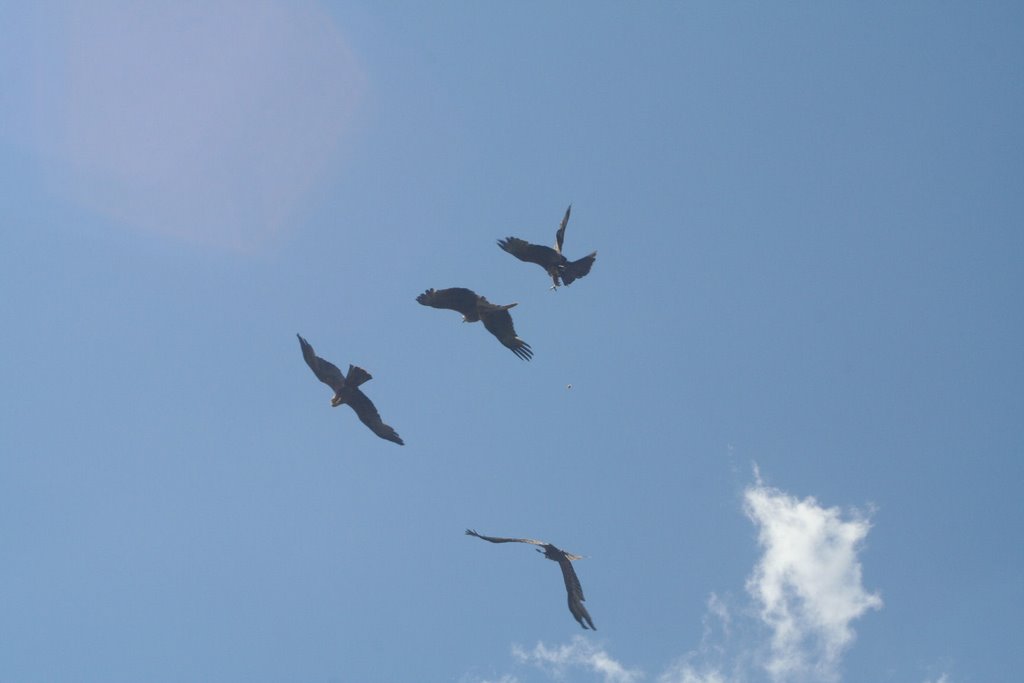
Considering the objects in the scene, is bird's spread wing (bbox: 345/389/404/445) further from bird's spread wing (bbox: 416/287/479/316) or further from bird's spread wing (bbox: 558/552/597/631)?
bird's spread wing (bbox: 558/552/597/631)

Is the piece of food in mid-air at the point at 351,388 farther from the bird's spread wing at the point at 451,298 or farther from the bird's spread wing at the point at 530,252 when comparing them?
the bird's spread wing at the point at 530,252

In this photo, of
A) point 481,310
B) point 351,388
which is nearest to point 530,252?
point 481,310

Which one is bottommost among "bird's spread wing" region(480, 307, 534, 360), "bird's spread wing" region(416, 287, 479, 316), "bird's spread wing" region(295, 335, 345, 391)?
"bird's spread wing" region(295, 335, 345, 391)

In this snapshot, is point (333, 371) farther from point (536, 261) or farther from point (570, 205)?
point (570, 205)

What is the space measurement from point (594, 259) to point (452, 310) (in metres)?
4.06

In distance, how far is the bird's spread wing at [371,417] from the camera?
19.2m

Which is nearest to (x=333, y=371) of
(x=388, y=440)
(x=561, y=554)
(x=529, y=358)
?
(x=388, y=440)

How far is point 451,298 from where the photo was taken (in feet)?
61.8

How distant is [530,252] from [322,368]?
5985 millimetres

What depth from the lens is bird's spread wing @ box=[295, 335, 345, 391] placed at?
1819 cm

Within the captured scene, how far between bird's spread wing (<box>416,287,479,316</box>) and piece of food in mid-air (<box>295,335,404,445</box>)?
2370mm

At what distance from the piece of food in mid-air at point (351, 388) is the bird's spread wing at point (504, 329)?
11.0 feet

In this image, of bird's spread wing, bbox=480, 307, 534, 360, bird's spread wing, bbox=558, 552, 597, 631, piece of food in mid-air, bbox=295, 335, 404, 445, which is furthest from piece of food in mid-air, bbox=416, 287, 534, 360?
bird's spread wing, bbox=558, 552, 597, 631

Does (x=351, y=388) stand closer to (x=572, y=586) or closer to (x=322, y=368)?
(x=322, y=368)
